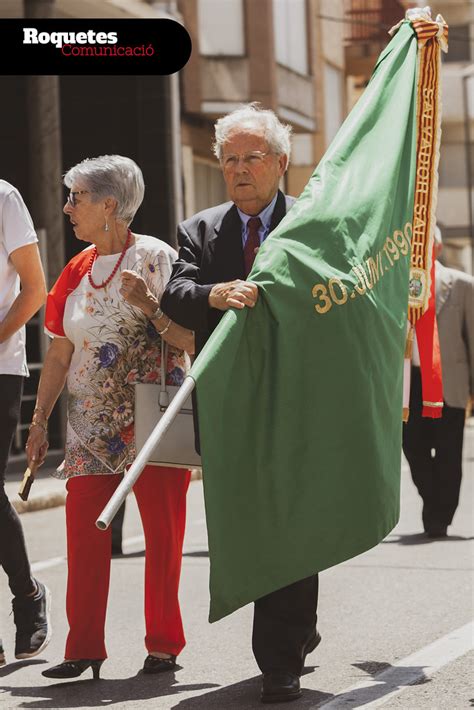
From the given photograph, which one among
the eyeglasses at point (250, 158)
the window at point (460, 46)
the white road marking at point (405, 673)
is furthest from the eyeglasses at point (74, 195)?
the window at point (460, 46)

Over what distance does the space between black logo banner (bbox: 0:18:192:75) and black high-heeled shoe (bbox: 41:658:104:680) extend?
11718 millimetres

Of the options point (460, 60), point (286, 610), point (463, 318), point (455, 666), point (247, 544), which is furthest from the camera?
point (460, 60)

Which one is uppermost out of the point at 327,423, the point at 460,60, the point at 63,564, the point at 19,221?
the point at 460,60

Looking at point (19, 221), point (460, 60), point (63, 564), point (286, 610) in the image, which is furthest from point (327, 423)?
point (460, 60)

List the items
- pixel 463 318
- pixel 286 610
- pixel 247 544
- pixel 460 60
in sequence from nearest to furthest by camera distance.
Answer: pixel 247 544
pixel 286 610
pixel 463 318
pixel 460 60

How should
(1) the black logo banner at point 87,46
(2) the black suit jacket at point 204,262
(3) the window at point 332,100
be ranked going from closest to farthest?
(2) the black suit jacket at point 204,262 → (1) the black logo banner at point 87,46 → (3) the window at point 332,100

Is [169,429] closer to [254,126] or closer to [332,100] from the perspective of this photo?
[254,126]

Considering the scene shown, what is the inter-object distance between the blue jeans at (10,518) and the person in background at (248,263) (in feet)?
2.64

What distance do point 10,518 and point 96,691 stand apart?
0.81m

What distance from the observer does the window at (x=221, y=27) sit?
23.4 meters

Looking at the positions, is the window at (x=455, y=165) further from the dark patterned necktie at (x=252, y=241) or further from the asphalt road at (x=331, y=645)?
the dark patterned necktie at (x=252, y=241)

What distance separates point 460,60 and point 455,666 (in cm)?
4289

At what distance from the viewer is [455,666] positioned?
5.64 meters

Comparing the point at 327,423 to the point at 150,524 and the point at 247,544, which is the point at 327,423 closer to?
the point at 247,544
